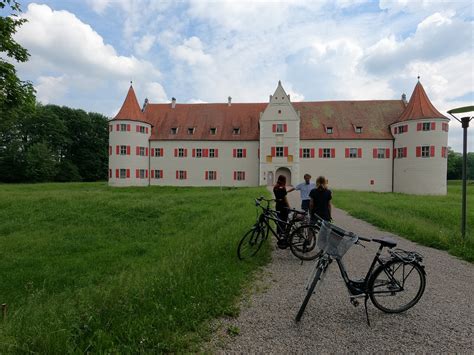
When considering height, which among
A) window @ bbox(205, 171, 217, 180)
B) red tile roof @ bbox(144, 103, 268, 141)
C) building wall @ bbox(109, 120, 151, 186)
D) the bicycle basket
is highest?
red tile roof @ bbox(144, 103, 268, 141)

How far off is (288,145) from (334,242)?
34221 millimetres

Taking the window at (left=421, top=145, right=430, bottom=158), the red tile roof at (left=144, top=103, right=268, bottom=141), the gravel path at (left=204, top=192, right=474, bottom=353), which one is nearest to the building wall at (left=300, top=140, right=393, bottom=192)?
the window at (left=421, top=145, right=430, bottom=158)

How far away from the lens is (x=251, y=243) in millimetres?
6762

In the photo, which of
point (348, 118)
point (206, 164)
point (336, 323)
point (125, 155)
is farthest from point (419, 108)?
point (336, 323)

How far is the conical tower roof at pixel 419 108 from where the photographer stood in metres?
34.0

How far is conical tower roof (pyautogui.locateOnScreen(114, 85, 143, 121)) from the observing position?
126 feet

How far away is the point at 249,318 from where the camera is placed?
160 inches

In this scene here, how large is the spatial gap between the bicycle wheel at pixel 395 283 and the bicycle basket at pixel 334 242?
0.64 meters

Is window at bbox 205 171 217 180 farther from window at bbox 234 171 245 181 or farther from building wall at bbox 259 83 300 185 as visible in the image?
building wall at bbox 259 83 300 185

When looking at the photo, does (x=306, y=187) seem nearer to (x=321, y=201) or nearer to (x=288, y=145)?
(x=321, y=201)

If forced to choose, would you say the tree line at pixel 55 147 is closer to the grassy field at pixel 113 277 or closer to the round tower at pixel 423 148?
the grassy field at pixel 113 277

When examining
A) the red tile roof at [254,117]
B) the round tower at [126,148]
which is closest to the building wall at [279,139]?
the red tile roof at [254,117]

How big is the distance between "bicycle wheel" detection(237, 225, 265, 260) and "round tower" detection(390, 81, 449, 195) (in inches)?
1337

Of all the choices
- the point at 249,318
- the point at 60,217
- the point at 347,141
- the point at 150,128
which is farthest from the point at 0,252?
the point at 347,141
